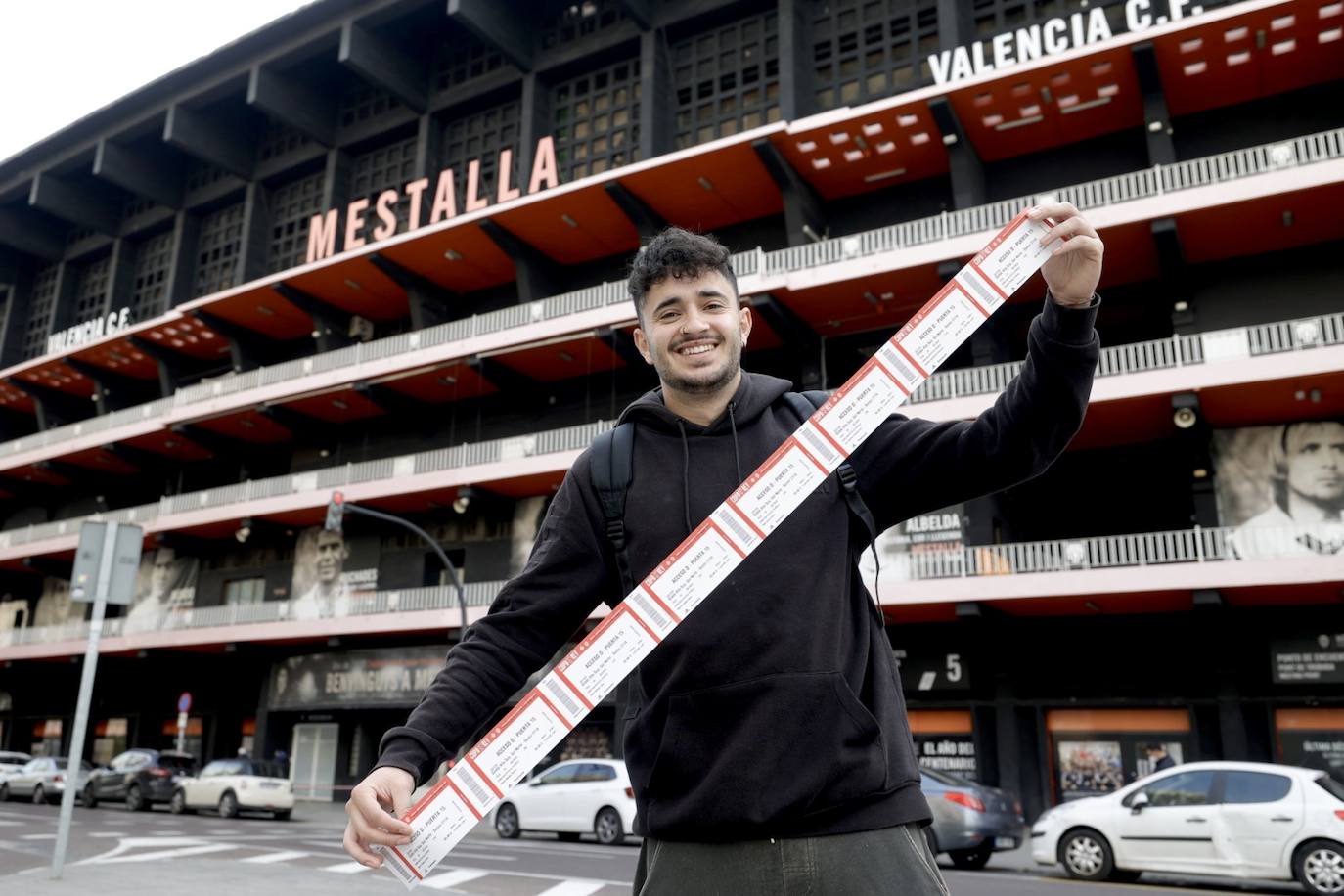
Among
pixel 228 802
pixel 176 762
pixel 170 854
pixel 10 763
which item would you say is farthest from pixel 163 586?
pixel 170 854

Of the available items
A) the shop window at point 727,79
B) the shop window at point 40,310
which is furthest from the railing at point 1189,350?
the shop window at point 40,310

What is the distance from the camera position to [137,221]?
41375mm

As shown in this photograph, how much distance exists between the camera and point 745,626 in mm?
2059

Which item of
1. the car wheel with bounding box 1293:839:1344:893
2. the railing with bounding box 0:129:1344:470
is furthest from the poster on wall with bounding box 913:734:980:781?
the car wheel with bounding box 1293:839:1344:893

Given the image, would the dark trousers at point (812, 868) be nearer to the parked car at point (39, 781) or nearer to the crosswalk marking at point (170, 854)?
the crosswalk marking at point (170, 854)

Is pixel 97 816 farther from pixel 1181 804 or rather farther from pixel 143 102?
pixel 143 102

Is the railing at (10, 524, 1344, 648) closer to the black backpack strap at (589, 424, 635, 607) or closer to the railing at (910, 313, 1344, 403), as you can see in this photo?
the railing at (910, 313, 1344, 403)

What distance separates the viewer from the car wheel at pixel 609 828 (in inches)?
664

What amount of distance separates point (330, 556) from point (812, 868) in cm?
3219

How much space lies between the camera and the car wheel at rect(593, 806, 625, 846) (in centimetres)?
1688

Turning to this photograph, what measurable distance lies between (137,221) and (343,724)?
23.2 m

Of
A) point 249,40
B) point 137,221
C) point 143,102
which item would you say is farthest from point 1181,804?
point 137,221

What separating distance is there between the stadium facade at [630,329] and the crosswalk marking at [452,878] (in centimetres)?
1182

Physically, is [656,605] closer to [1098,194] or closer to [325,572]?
[1098,194]
